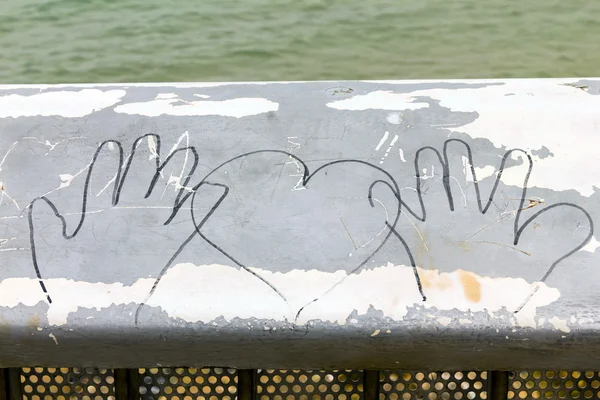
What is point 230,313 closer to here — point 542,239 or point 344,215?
point 344,215

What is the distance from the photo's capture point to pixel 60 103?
4.76ft

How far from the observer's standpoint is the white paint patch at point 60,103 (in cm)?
142

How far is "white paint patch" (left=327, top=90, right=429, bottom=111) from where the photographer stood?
139 cm

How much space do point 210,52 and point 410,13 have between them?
106cm

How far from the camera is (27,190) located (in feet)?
4.16

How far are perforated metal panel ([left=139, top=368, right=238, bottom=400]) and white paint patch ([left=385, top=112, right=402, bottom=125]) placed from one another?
0.66 meters

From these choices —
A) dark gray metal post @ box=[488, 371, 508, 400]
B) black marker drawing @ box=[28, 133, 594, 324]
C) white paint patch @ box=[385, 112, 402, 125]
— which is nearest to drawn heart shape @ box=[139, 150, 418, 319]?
black marker drawing @ box=[28, 133, 594, 324]

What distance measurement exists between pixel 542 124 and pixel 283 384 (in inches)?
32.2

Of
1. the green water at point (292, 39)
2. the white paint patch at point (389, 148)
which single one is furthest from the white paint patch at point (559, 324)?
the green water at point (292, 39)

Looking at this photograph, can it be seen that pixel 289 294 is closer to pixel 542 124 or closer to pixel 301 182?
pixel 301 182

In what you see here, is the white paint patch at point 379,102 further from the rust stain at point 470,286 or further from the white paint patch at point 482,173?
the rust stain at point 470,286

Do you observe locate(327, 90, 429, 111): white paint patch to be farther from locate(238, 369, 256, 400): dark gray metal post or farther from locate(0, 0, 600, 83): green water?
locate(0, 0, 600, 83): green water

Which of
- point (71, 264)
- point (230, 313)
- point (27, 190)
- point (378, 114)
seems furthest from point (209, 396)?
point (378, 114)

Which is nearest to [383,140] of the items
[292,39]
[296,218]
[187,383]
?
[296,218]
